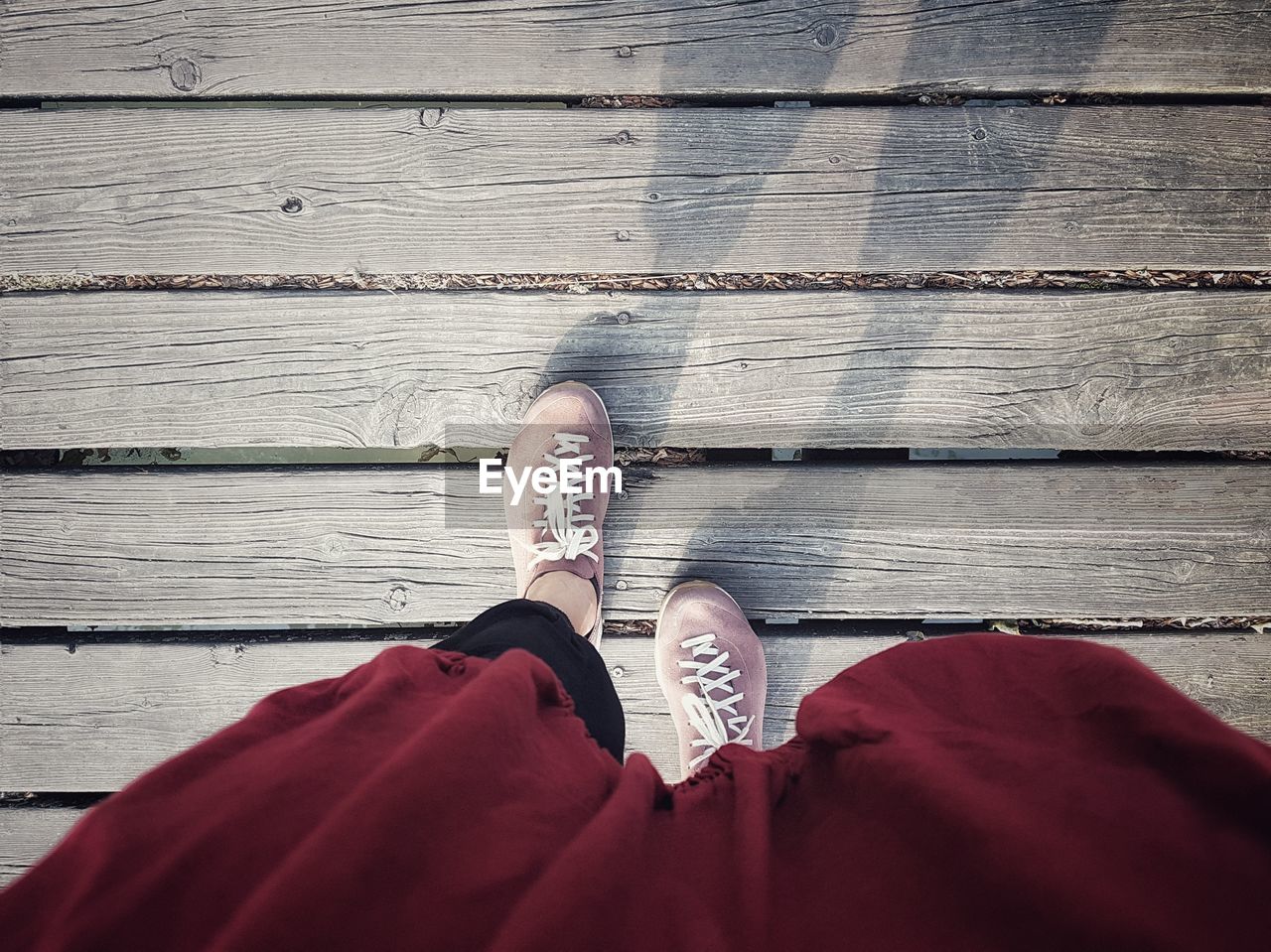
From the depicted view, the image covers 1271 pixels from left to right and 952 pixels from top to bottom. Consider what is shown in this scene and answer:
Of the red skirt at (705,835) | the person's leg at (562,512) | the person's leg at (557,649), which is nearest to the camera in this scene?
the red skirt at (705,835)

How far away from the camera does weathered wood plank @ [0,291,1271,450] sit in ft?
3.43

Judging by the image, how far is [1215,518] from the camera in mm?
1076

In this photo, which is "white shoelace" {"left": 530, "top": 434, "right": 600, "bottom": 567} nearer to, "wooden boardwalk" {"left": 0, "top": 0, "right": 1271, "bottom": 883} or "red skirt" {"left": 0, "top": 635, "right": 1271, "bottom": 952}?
"wooden boardwalk" {"left": 0, "top": 0, "right": 1271, "bottom": 883}

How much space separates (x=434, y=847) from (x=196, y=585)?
89cm

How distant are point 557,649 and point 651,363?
0.50 meters

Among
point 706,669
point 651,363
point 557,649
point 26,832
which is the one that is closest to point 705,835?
point 557,649

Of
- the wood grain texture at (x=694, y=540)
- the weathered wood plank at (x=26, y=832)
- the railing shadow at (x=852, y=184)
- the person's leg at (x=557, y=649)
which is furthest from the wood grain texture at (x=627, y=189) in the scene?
the weathered wood plank at (x=26, y=832)

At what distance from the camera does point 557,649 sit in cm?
79

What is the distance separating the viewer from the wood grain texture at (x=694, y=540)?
1.07 meters

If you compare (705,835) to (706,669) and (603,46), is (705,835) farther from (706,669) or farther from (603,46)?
(603,46)

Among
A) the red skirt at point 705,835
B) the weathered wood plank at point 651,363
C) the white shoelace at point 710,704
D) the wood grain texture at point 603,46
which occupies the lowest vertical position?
the white shoelace at point 710,704

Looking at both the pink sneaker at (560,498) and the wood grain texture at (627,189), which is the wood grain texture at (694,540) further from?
the wood grain texture at (627,189)

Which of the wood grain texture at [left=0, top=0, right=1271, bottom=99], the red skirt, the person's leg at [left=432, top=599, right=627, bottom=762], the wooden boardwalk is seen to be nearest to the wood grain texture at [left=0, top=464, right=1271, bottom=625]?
the wooden boardwalk

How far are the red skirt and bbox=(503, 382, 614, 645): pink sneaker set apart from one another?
0.48 m
